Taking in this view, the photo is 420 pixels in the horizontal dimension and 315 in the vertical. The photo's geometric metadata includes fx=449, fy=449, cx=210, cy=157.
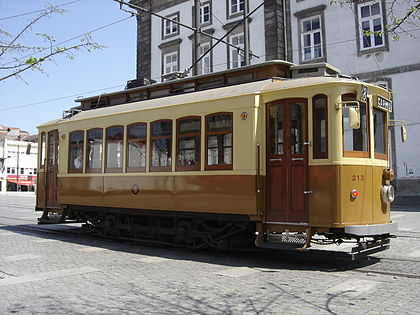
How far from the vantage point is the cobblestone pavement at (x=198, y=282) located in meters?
5.11

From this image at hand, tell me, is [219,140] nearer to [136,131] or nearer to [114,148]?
[136,131]

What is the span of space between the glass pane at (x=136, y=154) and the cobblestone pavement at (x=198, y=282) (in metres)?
1.85

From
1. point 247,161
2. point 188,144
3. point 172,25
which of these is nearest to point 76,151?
point 188,144

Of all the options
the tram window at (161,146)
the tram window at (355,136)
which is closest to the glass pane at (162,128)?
the tram window at (161,146)

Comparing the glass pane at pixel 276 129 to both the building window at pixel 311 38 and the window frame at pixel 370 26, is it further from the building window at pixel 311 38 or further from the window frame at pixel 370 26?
the building window at pixel 311 38

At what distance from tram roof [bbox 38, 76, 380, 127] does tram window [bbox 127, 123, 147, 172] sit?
0.44 meters

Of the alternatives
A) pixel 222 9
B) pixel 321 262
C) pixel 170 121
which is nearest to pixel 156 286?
pixel 321 262

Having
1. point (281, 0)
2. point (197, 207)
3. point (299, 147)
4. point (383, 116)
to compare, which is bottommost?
point (197, 207)

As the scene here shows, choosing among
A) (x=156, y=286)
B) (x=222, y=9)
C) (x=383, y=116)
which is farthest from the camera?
(x=222, y=9)

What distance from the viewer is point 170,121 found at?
30.5 ft

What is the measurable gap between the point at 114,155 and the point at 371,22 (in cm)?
1638

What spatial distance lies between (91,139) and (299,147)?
5595 millimetres

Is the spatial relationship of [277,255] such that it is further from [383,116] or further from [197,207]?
[383,116]

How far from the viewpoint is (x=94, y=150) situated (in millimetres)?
10969
